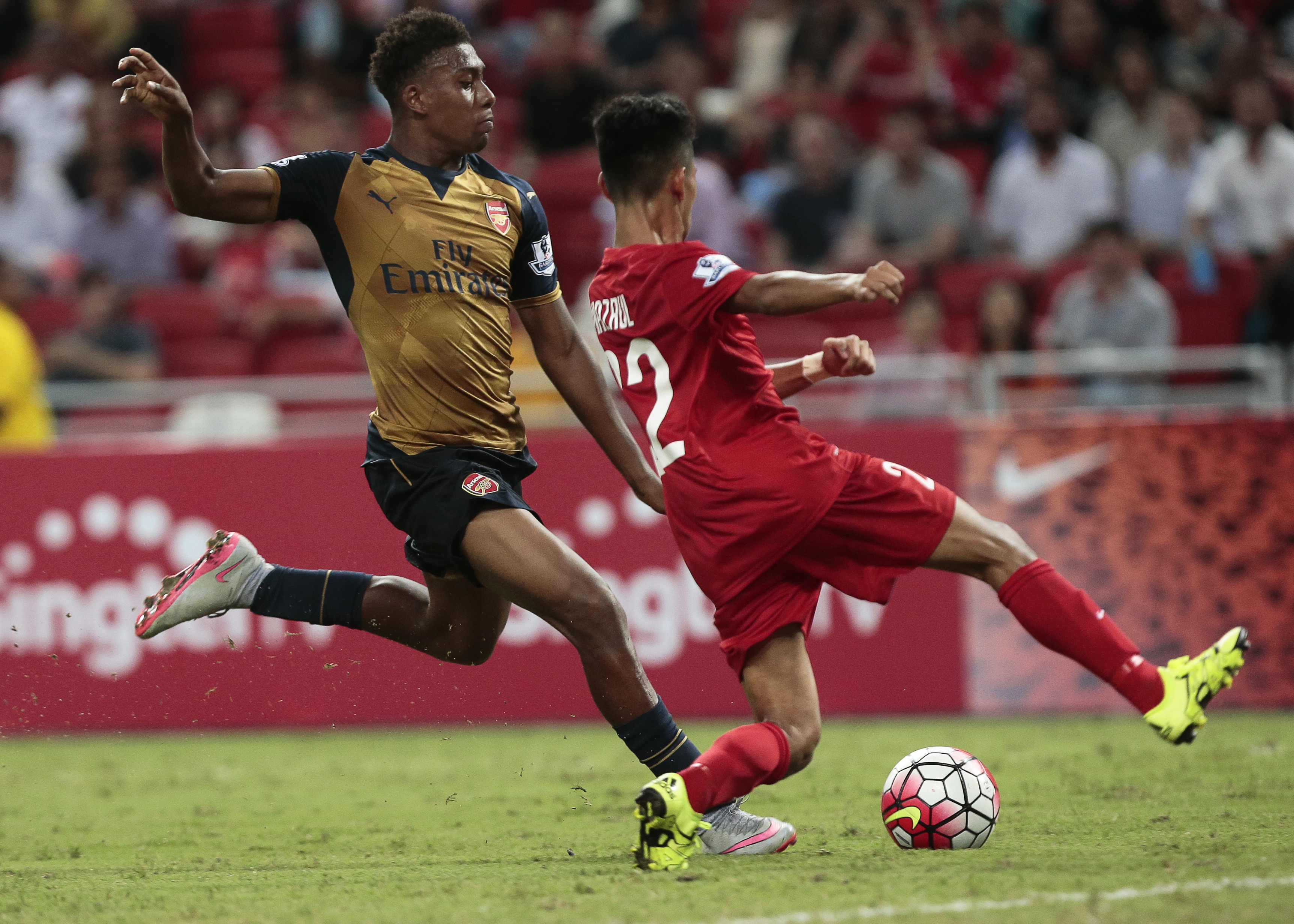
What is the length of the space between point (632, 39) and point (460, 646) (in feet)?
32.1

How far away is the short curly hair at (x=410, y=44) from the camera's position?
5238 mm

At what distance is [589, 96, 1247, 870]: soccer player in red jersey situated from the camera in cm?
470

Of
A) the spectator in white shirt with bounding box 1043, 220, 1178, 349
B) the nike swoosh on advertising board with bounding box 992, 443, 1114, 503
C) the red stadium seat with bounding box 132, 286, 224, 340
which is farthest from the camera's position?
the red stadium seat with bounding box 132, 286, 224, 340

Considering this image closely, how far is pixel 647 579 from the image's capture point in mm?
9297

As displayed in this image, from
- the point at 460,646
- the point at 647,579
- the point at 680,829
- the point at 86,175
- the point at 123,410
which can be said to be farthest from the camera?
the point at 86,175

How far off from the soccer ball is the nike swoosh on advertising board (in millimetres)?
4233

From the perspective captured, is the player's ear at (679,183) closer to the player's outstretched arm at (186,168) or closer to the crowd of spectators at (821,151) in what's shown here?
the player's outstretched arm at (186,168)

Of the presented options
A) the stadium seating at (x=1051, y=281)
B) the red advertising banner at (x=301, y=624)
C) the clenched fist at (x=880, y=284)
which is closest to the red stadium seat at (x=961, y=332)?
the stadium seating at (x=1051, y=281)

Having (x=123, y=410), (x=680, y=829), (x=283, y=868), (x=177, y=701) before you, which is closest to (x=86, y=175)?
(x=123, y=410)

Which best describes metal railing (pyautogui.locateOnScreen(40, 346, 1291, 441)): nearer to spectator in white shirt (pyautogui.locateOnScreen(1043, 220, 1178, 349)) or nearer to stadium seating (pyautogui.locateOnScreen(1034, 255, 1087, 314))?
spectator in white shirt (pyautogui.locateOnScreen(1043, 220, 1178, 349))

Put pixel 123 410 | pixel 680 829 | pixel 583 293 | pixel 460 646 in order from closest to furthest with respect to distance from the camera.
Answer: pixel 680 829 → pixel 460 646 → pixel 123 410 → pixel 583 293

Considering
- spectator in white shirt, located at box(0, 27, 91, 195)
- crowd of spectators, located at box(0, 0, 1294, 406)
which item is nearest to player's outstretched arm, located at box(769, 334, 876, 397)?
crowd of spectators, located at box(0, 0, 1294, 406)

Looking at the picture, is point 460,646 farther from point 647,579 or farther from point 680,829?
point 647,579

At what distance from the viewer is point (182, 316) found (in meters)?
11.8
